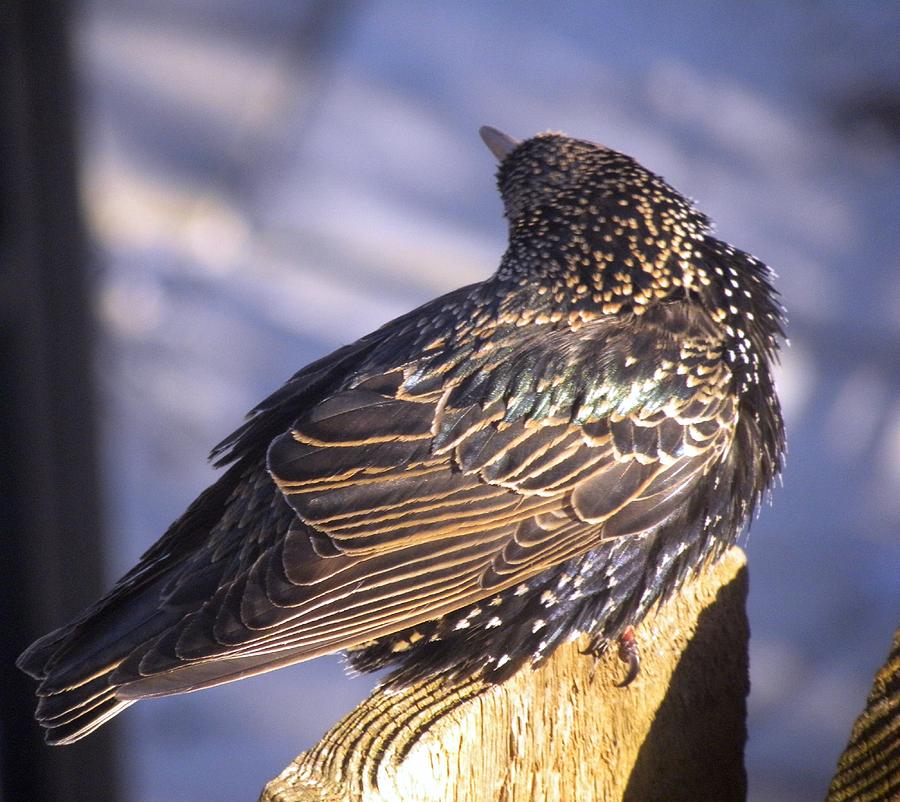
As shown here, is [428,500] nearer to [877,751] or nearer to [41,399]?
[877,751]

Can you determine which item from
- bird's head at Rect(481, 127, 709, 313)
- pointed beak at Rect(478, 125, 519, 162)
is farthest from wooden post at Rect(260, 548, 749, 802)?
pointed beak at Rect(478, 125, 519, 162)

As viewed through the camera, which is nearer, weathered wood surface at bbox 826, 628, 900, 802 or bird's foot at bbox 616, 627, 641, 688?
weathered wood surface at bbox 826, 628, 900, 802

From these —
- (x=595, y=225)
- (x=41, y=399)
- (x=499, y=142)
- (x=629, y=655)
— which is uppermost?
(x=499, y=142)

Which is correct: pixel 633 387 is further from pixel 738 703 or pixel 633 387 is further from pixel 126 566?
pixel 126 566

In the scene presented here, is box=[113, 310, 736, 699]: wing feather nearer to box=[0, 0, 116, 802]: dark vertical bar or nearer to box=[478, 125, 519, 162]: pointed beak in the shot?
box=[478, 125, 519, 162]: pointed beak

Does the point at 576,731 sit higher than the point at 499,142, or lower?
lower

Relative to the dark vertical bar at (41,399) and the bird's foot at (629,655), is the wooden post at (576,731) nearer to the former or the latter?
the bird's foot at (629,655)

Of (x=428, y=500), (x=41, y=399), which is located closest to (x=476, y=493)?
(x=428, y=500)

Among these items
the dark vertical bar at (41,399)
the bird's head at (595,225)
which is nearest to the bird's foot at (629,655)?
the bird's head at (595,225)

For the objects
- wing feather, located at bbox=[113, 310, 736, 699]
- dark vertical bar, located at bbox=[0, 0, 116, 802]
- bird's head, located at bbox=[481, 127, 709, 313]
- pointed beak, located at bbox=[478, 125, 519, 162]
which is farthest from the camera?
dark vertical bar, located at bbox=[0, 0, 116, 802]
